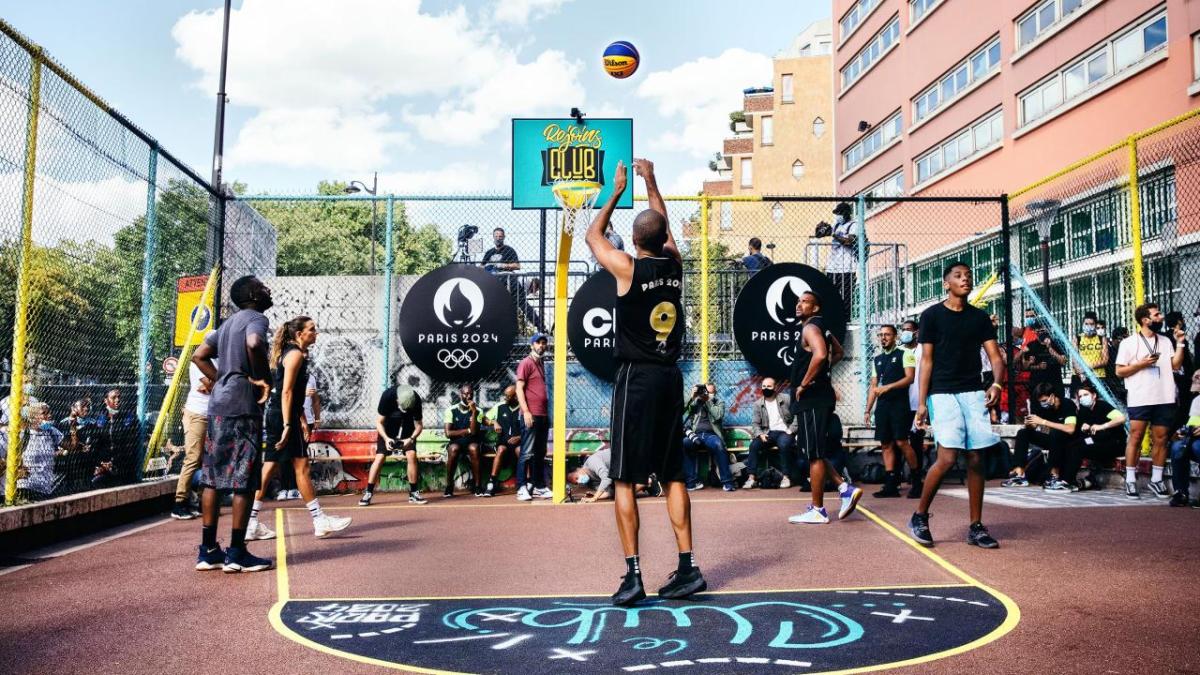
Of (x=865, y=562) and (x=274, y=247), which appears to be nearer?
(x=865, y=562)

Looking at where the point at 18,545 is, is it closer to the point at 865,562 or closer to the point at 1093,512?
the point at 865,562

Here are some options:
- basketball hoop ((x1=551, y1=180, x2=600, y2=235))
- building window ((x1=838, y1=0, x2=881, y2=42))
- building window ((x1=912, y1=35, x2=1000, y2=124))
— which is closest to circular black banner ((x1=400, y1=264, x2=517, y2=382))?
basketball hoop ((x1=551, y1=180, x2=600, y2=235))

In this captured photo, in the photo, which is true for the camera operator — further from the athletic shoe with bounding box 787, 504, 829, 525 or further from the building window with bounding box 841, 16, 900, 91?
the building window with bounding box 841, 16, 900, 91

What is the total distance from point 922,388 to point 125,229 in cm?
708

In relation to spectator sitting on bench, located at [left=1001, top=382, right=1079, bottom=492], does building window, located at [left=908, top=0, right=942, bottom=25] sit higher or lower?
higher

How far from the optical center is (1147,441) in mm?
10023

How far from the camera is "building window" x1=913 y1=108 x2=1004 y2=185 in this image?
25.1 m

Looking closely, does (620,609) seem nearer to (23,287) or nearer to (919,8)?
(23,287)

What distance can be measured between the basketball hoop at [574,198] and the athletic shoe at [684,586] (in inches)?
198

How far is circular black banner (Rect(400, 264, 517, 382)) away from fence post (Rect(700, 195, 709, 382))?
91.4 inches

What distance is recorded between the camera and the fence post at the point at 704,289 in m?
10.9

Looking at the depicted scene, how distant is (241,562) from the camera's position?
19.7 feet

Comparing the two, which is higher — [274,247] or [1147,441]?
[274,247]

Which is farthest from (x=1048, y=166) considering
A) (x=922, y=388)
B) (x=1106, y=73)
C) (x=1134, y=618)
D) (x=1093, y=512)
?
(x=1134, y=618)
